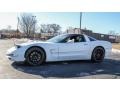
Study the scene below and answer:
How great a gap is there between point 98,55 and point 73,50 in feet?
2.39

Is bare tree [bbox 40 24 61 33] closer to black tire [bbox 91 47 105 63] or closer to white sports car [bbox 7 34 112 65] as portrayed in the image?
white sports car [bbox 7 34 112 65]

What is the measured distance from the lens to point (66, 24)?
19.3 feet

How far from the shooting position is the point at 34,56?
6215 mm

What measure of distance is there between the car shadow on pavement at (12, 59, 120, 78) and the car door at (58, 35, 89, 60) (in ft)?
0.50

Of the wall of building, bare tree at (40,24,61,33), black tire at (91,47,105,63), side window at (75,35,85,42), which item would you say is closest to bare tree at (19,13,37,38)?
bare tree at (40,24,61,33)

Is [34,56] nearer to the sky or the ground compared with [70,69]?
nearer to the sky

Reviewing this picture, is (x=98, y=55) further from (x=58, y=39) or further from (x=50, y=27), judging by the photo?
(x=50, y=27)

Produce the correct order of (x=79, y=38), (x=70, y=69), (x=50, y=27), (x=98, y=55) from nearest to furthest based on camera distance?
(x=50, y=27), (x=70, y=69), (x=79, y=38), (x=98, y=55)

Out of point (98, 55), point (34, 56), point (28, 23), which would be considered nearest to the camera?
point (28, 23)

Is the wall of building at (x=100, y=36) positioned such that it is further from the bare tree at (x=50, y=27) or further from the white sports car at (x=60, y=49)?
the bare tree at (x=50, y=27)

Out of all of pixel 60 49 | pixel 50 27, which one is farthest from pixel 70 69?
pixel 50 27

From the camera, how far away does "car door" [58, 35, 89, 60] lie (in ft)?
20.9
